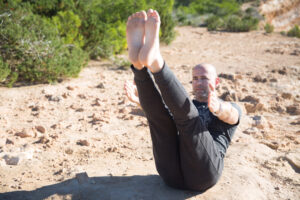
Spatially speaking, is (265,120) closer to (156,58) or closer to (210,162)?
(210,162)

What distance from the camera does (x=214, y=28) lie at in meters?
12.7

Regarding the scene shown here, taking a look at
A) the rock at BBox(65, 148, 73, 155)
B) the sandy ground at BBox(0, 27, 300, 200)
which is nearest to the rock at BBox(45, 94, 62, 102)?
the sandy ground at BBox(0, 27, 300, 200)

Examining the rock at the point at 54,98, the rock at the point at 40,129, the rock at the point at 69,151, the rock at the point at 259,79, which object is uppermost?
the rock at the point at 54,98

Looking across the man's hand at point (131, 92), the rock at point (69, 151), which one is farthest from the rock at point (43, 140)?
the man's hand at point (131, 92)

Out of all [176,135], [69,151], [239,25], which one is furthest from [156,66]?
[239,25]

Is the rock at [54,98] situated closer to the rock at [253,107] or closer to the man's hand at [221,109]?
the rock at [253,107]

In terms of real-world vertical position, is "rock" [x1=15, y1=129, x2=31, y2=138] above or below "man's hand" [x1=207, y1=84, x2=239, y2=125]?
below

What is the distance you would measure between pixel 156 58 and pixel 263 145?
80.3 inches

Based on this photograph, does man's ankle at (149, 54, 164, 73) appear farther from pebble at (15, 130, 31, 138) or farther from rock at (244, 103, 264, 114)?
rock at (244, 103, 264, 114)

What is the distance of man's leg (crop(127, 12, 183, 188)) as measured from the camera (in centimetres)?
203

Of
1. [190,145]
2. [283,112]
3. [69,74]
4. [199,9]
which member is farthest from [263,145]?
[199,9]

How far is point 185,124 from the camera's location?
6.57 feet

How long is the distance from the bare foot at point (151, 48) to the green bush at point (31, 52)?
132 inches

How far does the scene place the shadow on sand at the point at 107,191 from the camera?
237cm
